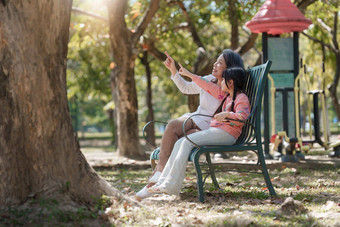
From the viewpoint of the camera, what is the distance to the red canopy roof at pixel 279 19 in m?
9.85

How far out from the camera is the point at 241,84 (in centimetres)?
564

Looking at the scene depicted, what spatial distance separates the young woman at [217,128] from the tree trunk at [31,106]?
3.52ft

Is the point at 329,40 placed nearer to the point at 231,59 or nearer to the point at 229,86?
the point at 231,59

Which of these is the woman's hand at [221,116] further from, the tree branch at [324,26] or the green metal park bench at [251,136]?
the tree branch at [324,26]

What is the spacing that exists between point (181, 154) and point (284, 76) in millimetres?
5834

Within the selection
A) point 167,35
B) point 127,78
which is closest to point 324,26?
point 167,35

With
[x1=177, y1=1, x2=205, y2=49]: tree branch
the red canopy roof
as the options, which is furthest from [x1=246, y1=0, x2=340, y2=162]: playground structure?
[x1=177, y1=1, x2=205, y2=49]: tree branch

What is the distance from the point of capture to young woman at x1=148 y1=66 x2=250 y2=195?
5.16 meters

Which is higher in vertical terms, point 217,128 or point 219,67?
point 219,67

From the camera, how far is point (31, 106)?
419 cm

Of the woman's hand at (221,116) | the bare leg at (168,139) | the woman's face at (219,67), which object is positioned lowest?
the bare leg at (168,139)

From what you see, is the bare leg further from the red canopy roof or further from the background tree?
the background tree

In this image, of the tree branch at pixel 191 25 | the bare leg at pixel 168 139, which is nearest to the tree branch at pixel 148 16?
the tree branch at pixel 191 25

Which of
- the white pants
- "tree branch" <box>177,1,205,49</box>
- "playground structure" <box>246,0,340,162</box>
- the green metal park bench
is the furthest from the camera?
"tree branch" <box>177,1,205,49</box>
